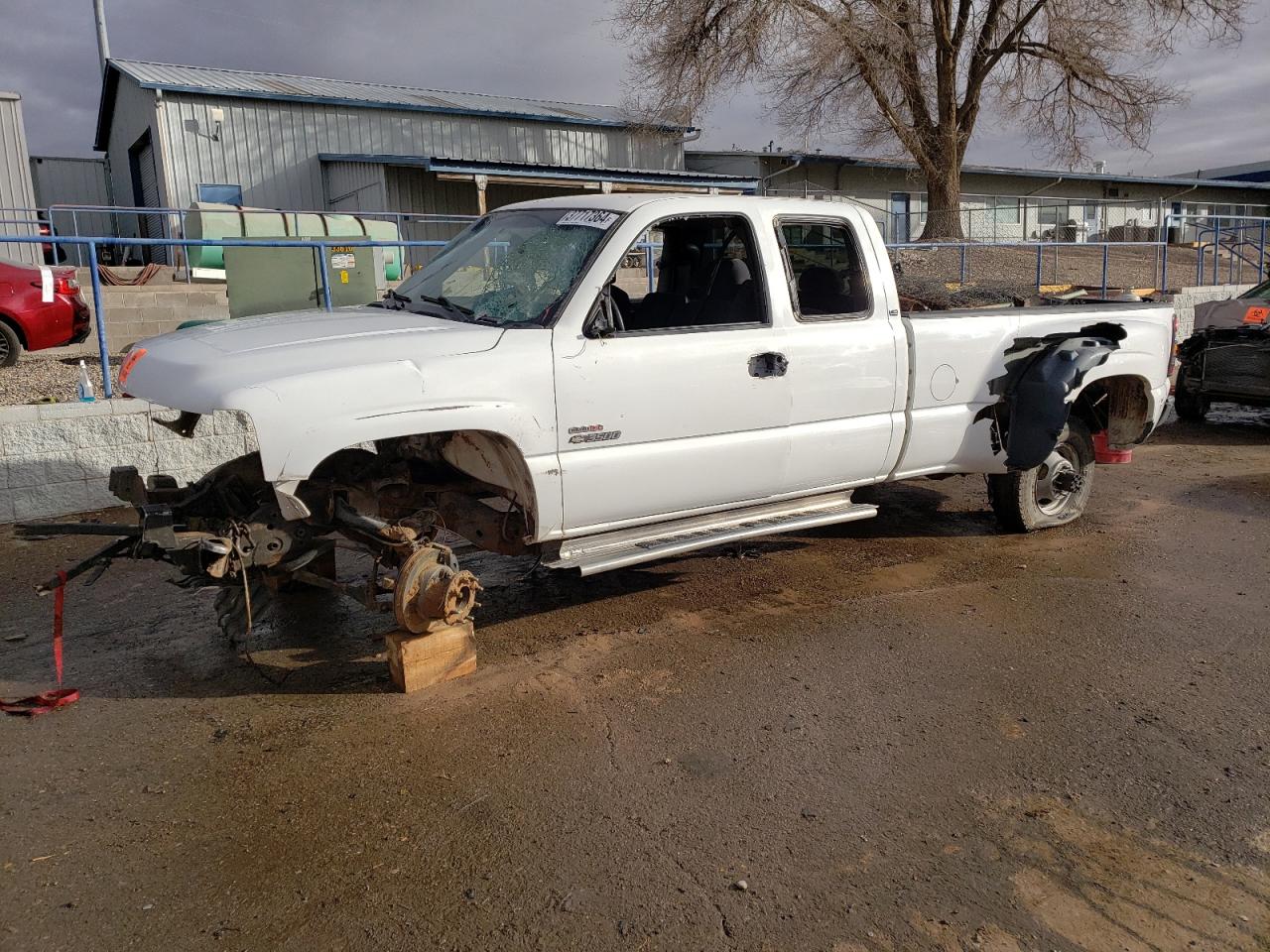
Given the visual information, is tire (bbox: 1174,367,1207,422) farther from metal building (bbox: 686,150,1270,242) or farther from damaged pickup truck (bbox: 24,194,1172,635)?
metal building (bbox: 686,150,1270,242)

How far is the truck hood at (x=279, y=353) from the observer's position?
12.2 ft

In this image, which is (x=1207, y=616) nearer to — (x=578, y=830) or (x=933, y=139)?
(x=578, y=830)

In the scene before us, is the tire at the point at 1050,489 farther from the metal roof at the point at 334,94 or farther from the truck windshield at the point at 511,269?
the metal roof at the point at 334,94

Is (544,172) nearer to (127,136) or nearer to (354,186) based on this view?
(354,186)

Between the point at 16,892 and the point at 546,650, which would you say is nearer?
the point at 16,892

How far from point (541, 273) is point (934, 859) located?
118 inches

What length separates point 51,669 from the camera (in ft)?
15.0

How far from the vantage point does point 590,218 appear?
4.79 meters

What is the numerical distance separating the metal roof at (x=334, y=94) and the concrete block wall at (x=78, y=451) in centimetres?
1985

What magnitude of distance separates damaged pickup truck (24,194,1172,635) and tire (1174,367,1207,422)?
224 inches

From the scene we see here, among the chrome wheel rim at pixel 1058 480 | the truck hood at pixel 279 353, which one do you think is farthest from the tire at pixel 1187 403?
the truck hood at pixel 279 353

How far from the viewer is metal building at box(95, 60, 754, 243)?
79.3ft

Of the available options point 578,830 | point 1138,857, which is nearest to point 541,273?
point 578,830

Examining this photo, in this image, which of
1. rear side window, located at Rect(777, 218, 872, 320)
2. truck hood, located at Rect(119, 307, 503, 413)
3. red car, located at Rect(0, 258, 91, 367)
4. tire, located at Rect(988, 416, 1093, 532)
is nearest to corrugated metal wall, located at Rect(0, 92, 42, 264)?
red car, located at Rect(0, 258, 91, 367)
